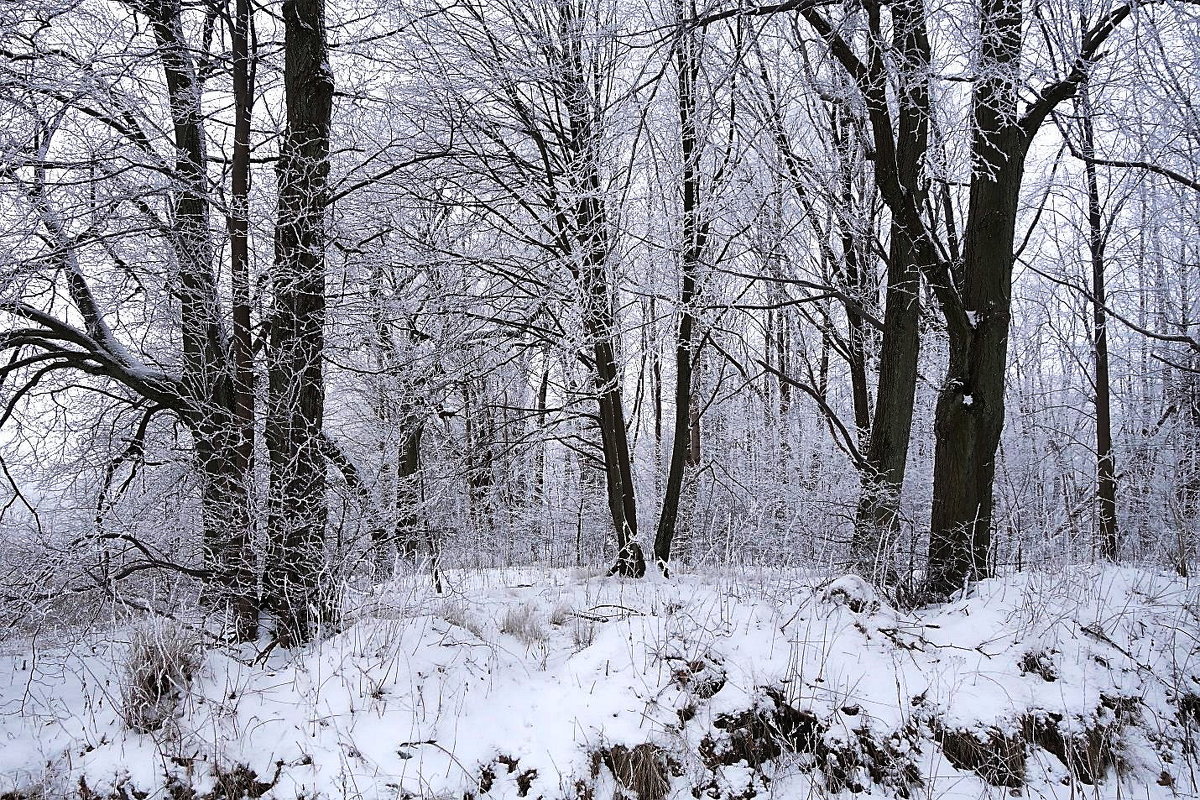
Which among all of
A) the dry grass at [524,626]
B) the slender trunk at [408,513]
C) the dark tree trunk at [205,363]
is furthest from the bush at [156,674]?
the dry grass at [524,626]

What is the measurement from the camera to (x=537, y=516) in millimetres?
16828

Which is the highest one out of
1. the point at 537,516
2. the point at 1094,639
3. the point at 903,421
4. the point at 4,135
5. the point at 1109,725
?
the point at 4,135

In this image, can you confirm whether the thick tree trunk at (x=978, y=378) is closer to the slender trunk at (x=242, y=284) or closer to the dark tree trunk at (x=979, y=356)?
the dark tree trunk at (x=979, y=356)

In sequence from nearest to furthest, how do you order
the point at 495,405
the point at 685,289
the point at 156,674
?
the point at 156,674 < the point at 495,405 < the point at 685,289

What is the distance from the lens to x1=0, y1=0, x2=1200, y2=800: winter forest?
3.66 meters

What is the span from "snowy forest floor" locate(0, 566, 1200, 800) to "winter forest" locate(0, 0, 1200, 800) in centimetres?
2

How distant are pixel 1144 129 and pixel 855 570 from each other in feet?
21.7

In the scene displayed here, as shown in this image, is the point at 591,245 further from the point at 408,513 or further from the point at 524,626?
the point at 524,626

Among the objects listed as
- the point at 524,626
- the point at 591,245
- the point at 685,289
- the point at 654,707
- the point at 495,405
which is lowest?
the point at 654,707

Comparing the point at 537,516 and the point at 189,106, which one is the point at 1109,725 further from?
the point at 537,516

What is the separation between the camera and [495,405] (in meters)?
6.71

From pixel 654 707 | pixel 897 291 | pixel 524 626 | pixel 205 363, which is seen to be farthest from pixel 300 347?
pixel 897 291

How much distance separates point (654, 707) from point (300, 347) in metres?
3.46

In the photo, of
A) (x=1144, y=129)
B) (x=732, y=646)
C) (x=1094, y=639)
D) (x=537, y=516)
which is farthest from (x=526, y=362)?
(x=537, y=516)
